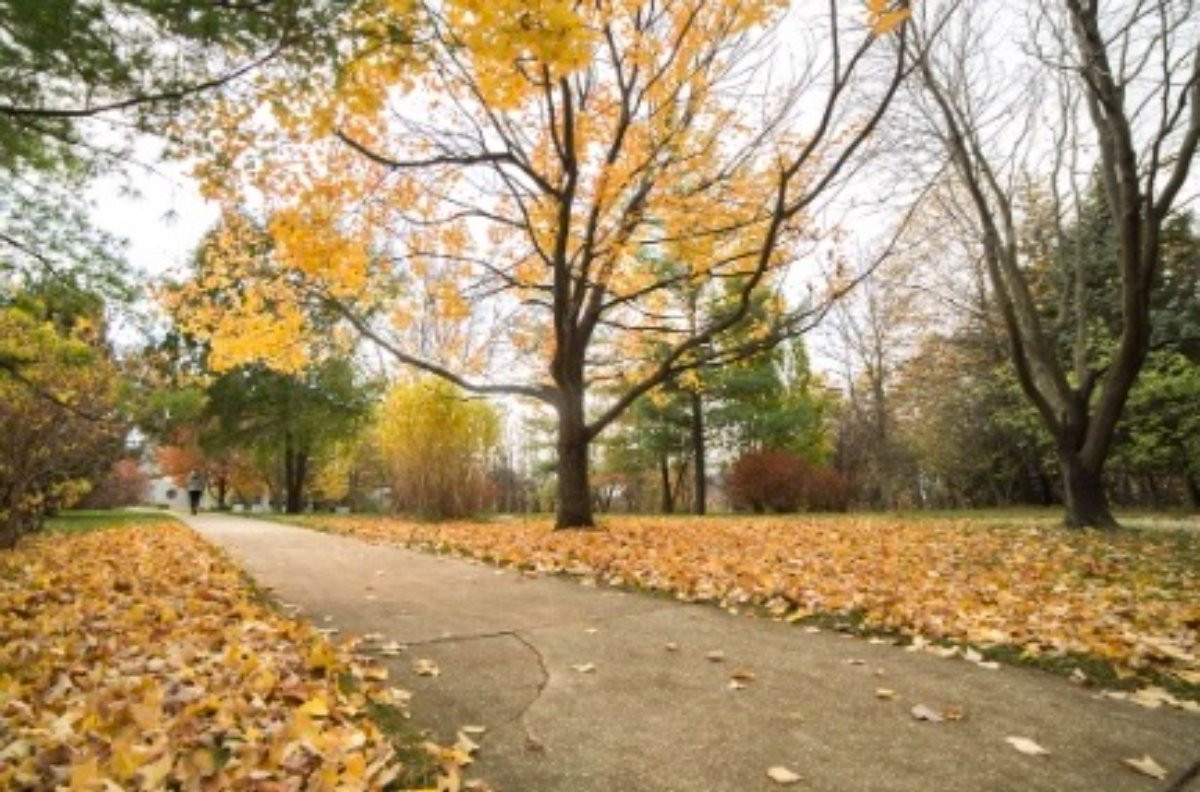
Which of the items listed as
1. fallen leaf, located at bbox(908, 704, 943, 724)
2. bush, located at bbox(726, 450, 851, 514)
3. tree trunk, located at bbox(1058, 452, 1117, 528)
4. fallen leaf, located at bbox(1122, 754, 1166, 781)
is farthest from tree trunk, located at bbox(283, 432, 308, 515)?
fallen leaf, located at bbox(1122, 754, 1166, 781)

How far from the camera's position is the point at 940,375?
19.3m

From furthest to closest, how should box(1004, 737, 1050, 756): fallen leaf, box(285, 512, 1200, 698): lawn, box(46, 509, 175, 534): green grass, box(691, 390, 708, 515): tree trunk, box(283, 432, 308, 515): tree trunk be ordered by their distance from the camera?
box(283, 432, 308, 515): tree trunk, box(691, 390, 708, 515): tree trunk, box(46, 509, 175, 534): green grass, box(285, 512, 1200, 698): lawn, box(1004, 737, 1050, 756): fallen leaf

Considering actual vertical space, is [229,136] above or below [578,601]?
above

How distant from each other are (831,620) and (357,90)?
4160mm

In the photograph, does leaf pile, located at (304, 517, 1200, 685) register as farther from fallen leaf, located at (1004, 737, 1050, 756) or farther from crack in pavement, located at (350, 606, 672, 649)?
fallen leaf, located at (1004, 737, 1050, 756)

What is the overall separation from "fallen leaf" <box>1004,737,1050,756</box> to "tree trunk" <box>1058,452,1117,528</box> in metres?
7.88

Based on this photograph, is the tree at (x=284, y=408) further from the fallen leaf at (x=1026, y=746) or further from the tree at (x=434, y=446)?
the fallen leaf at (x=1026, y=746)

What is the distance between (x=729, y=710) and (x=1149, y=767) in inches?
50.2

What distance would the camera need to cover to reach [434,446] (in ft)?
42.9

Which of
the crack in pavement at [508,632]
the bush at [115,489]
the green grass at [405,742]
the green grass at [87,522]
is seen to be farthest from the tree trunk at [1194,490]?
the bush at [115,489]

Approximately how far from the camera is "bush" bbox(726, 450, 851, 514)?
18.7 m

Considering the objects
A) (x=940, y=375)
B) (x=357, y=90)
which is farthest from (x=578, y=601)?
(x=940, y=375)

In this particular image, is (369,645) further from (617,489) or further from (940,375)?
(617,489)

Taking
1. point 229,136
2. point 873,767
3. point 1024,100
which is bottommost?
point 873,767
